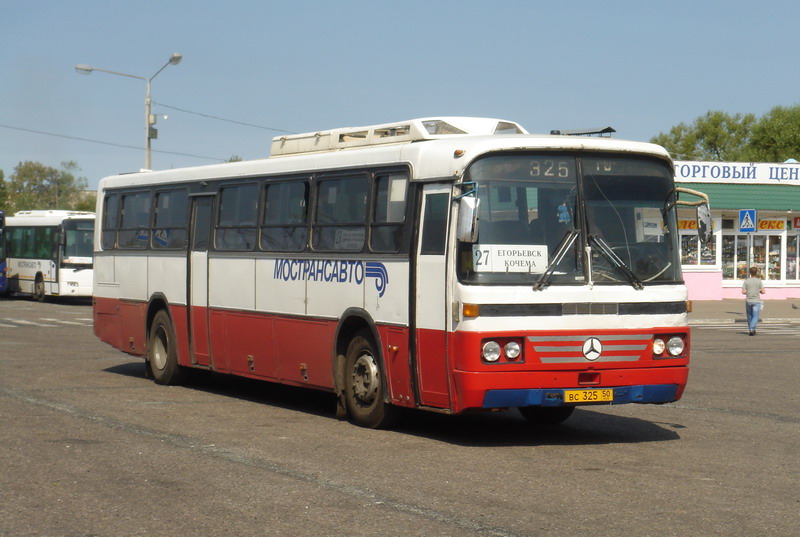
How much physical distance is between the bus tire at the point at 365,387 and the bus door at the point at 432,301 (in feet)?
2.47

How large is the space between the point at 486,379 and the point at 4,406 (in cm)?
590

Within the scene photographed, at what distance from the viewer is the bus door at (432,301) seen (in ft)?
37.2

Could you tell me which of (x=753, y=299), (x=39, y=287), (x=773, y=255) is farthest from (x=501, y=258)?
(x=773, y=255)

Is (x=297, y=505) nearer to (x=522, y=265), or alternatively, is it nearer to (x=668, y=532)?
(x=668, y=532)

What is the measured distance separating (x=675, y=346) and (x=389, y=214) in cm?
299

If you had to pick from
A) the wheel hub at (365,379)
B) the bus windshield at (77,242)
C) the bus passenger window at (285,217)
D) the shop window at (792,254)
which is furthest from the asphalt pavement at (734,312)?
the wheel hub at (365,379)

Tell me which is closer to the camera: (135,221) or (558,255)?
(558,255)

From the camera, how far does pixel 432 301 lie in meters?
11.5

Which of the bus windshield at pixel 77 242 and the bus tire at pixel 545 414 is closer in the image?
the bus tire at pixel 545 414

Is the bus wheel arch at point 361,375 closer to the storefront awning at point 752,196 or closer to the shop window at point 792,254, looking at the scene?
the storefront awning at point 752,196

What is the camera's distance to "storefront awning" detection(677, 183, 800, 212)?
154 ft

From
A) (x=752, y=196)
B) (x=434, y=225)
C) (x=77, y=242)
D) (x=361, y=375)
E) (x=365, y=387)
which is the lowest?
(x=365, y=387)

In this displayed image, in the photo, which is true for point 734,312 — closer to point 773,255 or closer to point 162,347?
point 773,255

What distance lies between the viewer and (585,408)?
48.4ft
